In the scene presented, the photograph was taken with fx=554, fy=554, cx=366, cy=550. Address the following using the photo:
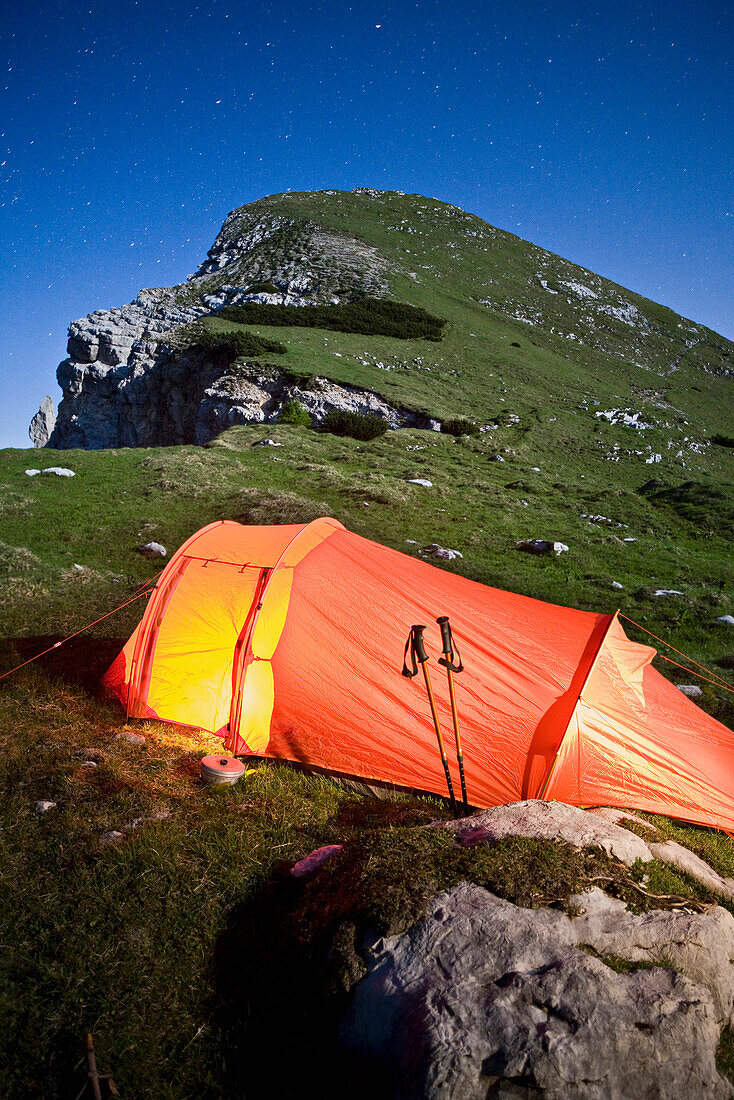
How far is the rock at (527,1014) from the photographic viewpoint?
2.66 metres

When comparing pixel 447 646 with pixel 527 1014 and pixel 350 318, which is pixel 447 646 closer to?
pixel 527 1014

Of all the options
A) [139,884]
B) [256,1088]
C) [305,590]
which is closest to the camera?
[256,1088]

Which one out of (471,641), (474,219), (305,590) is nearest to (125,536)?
(305,590)

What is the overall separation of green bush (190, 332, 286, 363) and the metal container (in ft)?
115

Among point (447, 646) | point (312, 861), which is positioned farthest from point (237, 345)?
point (312, 861)

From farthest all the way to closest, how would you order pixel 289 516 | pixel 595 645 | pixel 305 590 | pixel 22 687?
pixel 289 516 < pixel 22 687 < pixel 305 590 < pixel 595 645

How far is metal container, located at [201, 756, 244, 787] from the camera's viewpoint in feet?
19.2

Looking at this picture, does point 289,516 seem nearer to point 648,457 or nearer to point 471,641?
point 471,641

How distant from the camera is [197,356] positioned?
41.7 meters

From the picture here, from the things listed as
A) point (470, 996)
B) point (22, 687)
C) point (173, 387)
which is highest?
point (173, 387)

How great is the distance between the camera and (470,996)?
296cm

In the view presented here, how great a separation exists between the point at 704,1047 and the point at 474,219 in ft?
330

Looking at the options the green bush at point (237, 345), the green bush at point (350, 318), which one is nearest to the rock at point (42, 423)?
the green bush at point (350, 318)

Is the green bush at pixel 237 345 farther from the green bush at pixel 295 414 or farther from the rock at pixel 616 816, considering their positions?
the rock at pixel 616 816
